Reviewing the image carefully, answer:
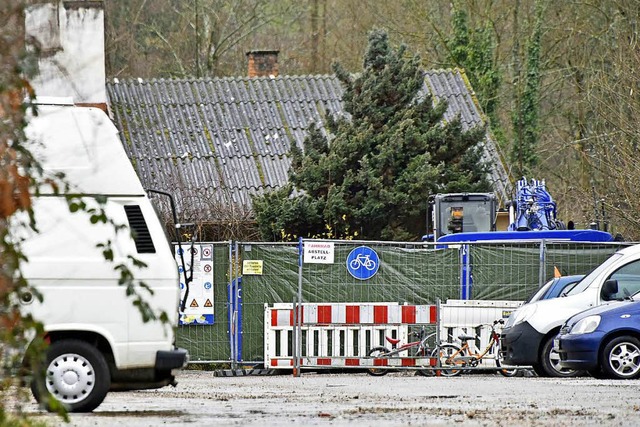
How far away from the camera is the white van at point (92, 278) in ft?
40.2

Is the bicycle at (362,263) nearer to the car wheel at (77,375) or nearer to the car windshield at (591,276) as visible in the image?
the car windshield at (591,276)

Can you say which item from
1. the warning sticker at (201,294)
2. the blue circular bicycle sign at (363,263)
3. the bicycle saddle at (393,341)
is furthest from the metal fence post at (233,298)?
the bicycle saddle at (393,341)

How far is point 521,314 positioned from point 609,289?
7.13 ft

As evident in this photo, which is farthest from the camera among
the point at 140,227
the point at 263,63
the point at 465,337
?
the point at 263,63

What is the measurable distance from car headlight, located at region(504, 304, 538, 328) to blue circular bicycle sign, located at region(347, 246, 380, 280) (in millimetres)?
2575

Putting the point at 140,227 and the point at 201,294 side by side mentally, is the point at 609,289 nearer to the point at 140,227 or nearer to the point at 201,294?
the point at 201,294

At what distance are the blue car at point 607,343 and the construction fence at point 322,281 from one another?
172 inches

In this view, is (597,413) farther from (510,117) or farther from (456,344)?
(510,117)

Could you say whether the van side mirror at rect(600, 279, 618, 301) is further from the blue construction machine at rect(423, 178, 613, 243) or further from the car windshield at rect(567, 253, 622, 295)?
the blue construction machine at rect(423, 178, 613, 243)

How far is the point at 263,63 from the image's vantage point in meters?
44.4

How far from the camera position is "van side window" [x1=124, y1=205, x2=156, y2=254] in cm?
1270

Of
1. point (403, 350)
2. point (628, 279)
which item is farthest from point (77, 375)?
point (403, 350)

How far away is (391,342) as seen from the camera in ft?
74.4

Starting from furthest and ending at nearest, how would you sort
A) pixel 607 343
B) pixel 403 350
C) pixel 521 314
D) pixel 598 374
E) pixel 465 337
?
pixel 403 350 < pixel 465 337 < pixel 521 314 < pixel 598 374 < pixel 607 343
